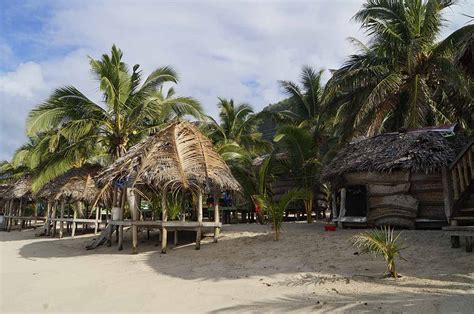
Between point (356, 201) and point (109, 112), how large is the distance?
28.8 feet

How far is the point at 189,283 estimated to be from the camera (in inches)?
271

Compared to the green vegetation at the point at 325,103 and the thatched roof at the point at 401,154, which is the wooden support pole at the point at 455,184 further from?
the green vegetation at the point at 325,103

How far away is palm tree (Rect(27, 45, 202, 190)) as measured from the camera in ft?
45.5

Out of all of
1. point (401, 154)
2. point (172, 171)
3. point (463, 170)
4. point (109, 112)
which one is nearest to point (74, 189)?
point (109, 112)

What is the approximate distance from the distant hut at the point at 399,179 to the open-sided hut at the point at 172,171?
340 centimetres

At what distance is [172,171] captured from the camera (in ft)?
33.2

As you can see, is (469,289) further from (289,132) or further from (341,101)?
(341,101)

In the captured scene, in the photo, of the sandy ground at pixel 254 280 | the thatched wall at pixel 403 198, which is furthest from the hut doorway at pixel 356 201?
the sandy ground at pixel 254 280

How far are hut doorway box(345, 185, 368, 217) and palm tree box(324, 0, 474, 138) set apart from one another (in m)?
3.52

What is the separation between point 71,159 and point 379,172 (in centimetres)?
1081

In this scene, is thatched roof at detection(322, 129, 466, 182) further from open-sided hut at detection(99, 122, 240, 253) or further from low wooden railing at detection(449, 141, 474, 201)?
open-sided hut at detection(99, 122, 240, 253)

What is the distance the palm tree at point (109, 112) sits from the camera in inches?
546

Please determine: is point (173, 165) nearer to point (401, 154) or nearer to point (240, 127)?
point (401, 154)

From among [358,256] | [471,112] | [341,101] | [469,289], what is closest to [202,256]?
[358,256]
